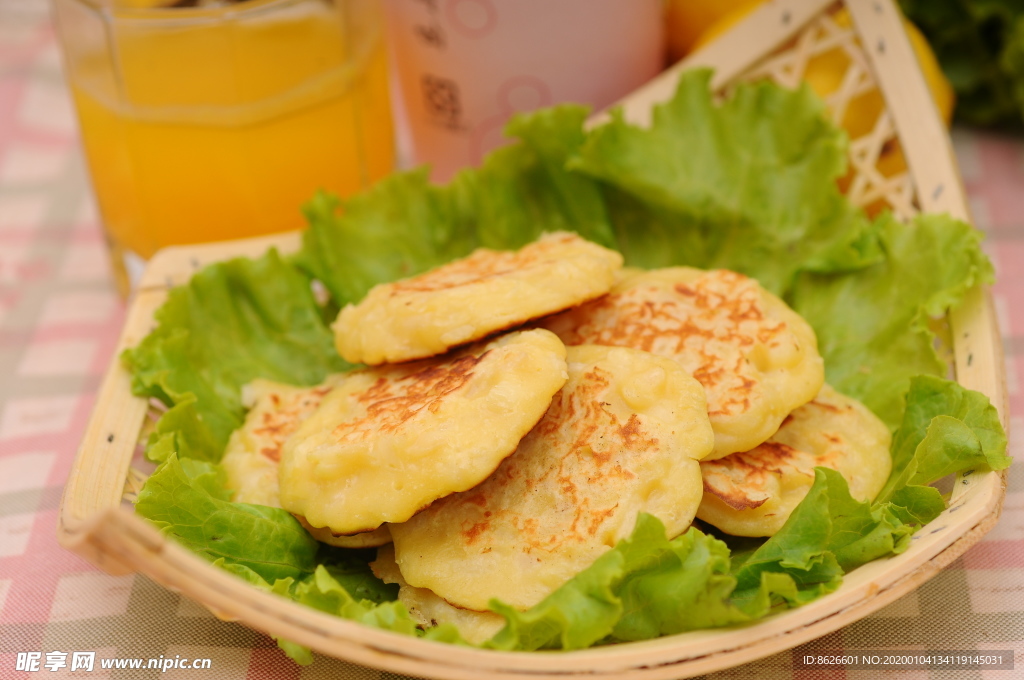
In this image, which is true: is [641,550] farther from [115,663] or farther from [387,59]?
[387,59]

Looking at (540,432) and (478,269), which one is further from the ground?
(478,269)

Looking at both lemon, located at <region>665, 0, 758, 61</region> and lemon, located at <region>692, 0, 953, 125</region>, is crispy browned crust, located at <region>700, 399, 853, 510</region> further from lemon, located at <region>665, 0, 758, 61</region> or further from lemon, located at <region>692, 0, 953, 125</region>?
lemon, located at <region>665, 0, 758, 61</region>

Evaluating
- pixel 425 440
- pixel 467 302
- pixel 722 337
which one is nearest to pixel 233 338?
pixel 467 302

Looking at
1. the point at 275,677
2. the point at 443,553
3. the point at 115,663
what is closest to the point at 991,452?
the point at 443,553

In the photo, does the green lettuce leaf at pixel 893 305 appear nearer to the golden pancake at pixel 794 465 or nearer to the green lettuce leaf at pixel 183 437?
the golden pancake at pixel 794 465

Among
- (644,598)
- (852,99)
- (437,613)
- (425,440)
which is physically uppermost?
(852,99)

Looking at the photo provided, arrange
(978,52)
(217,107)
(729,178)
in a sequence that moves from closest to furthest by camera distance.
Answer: (729,178), (217,107), (978,52)

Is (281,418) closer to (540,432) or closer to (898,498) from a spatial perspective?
(540,432)
